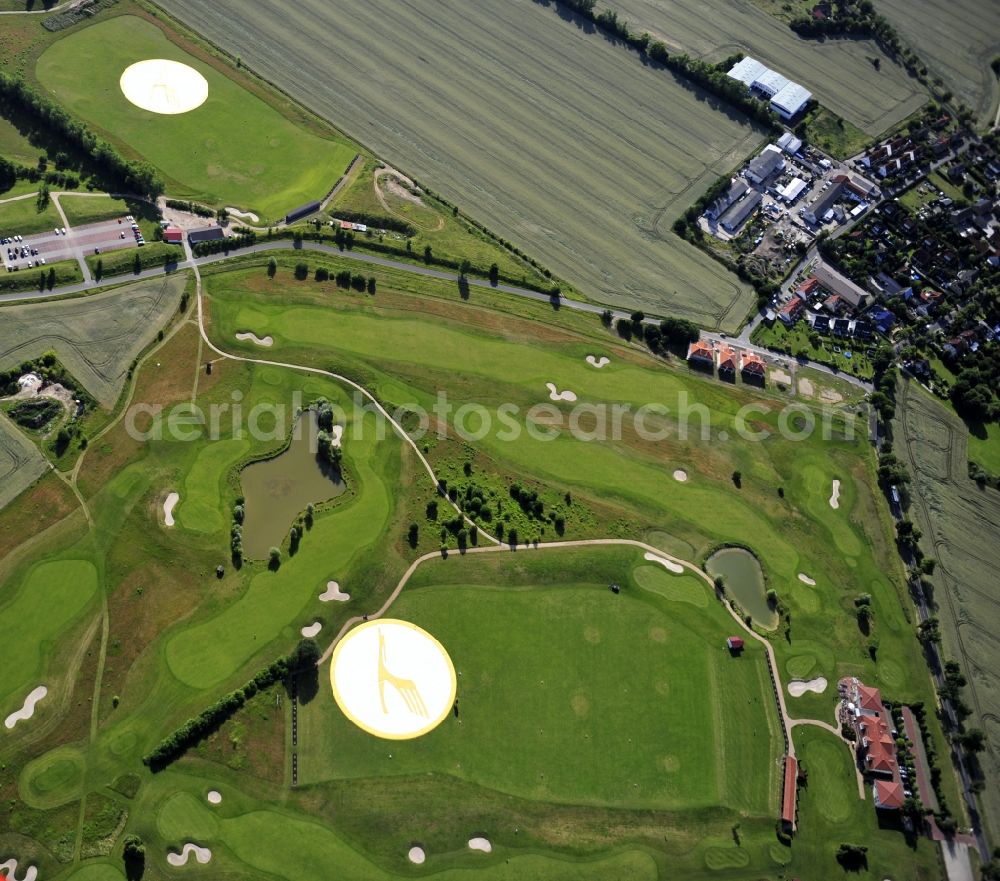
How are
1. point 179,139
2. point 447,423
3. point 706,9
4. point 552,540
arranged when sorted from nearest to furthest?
point 552,540 → point 447,423 → point 179,139 → point 706,9

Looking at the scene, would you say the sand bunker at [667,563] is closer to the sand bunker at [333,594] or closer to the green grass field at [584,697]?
the green grass field at [584,697]

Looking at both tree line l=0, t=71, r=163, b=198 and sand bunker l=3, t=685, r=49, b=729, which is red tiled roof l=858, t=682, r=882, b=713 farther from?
tree line l=0, t=71, r=163, b=198

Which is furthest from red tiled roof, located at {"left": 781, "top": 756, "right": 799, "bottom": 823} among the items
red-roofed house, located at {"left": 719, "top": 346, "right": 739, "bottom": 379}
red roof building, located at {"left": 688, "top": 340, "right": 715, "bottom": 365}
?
red roof building, located at {"left": 688, "top": 340, "right": 715, "bottom": 365}

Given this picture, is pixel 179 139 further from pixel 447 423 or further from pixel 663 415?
pixel 663 415

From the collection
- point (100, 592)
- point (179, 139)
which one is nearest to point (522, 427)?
point (100, 592)

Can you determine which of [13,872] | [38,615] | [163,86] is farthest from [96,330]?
[13,872]

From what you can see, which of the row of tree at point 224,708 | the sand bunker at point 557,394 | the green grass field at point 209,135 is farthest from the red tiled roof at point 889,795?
the green grass field at point 209,135
